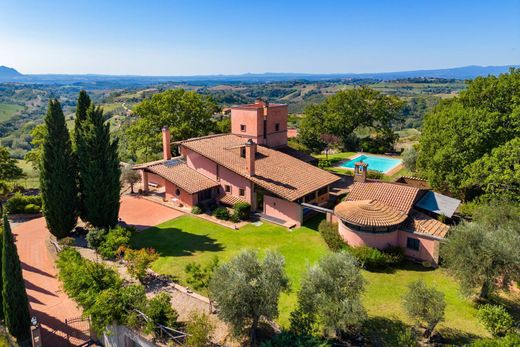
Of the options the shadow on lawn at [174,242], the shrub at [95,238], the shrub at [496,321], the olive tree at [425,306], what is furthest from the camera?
the shadow on lawn at [174,242]

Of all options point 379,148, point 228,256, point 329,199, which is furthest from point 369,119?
point 228,256

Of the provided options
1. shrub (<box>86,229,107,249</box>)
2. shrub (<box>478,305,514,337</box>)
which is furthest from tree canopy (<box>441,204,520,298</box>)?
shrub (<box>86,229,107,249</box>)

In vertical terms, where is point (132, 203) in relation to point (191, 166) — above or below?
below

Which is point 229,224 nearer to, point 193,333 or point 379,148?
point 193,333

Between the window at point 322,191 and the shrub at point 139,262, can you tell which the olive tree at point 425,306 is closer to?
the shrub at point 139,262

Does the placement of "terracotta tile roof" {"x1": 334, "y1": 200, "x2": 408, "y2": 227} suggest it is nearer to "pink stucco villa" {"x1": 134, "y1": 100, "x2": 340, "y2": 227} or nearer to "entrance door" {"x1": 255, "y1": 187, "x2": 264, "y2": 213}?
"pink stucco villa" {"x1": 134, "y1": 100, "x2": 340, "y2": 227}

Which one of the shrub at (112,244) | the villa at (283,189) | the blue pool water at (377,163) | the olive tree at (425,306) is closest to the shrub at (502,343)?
the olive tree at (425,306)
